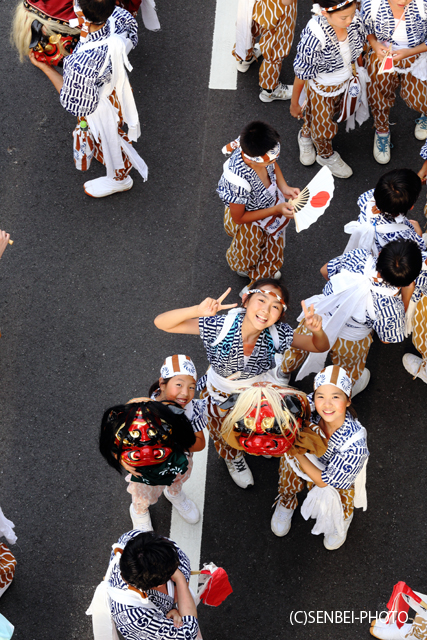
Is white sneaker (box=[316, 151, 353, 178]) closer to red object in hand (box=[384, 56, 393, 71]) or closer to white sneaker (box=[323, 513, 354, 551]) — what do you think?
red object in hand (box=[384, 56, 393, 71])

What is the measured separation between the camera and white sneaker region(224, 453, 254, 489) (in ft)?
13.1

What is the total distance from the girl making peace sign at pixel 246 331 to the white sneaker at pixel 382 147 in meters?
2.36

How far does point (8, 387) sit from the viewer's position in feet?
14.6

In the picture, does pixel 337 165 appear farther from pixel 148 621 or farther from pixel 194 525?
pixel 148 621

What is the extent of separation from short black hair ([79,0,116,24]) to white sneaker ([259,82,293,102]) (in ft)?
5.93

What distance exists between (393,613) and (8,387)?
9.44 ft

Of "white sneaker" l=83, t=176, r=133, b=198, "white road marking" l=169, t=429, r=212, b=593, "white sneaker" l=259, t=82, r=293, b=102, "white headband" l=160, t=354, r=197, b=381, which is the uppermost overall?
"white sneaker" l=259, t=82, r=293, b=102

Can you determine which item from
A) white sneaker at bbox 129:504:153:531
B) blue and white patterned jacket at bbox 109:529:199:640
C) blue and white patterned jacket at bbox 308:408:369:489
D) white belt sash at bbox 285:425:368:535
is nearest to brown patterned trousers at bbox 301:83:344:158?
blue and white patterned jacket at bbox 308:408:369:489

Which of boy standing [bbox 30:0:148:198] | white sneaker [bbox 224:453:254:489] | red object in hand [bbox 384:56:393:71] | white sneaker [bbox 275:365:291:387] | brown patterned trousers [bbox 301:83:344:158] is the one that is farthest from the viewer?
brown patterned trousers [bbox 301:83:344:158]

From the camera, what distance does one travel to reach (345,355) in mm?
4000

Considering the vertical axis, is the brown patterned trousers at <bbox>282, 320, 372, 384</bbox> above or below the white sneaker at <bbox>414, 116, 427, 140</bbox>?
below

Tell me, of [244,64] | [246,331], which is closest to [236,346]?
[246,331]

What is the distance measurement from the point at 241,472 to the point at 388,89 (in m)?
3.07

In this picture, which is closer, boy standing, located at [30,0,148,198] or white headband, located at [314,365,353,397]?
white headband, located at [314,365,353,397]
